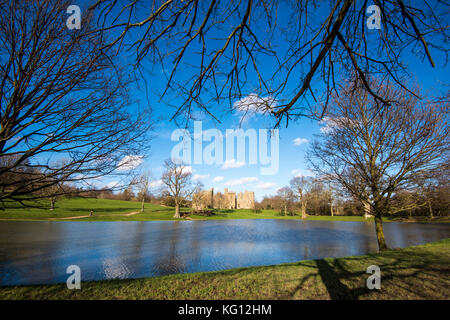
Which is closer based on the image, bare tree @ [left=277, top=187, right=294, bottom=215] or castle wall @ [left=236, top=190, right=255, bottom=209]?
bare tree @ [left=277, top=187, right=294, bottom=215]

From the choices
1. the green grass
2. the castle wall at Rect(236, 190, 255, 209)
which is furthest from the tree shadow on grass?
the castle wall at Rect(236, 190, 255, 209)

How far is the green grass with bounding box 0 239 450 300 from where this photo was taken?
3.70 meters

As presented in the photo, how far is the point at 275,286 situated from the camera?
420cm

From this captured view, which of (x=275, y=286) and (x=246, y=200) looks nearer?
(x=275, y=286)

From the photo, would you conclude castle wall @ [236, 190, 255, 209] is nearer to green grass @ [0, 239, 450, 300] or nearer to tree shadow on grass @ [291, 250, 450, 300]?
tree shadow on grass @ [291, 250, 450, 300]

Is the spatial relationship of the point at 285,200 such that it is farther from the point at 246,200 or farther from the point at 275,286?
the point at 275,286

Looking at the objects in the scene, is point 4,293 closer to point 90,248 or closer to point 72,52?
point 72,52

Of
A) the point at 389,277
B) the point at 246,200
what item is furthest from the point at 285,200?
the point at 389,277

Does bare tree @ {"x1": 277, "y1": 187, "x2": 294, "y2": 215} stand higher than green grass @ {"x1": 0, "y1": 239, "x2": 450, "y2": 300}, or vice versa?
bare tree @ {"x1": 277, "y1": 187, "x2": 294, "y2": 215}

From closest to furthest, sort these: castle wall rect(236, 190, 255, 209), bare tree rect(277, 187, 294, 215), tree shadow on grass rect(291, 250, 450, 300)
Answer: tree shadow on grass rect(291, 250, 450, 300)
bare tree rect(277, 187, 294, 215)
castle wall rect(236, 190, 255, 209)

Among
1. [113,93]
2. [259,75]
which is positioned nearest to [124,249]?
[113,93]

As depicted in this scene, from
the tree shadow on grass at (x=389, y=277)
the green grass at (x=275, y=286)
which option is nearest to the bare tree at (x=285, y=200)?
the tree shadow on grass at (x=389, y=277)

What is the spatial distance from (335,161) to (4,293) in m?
10.1

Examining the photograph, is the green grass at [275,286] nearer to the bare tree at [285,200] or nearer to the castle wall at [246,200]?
the bare tree at [285,200]
